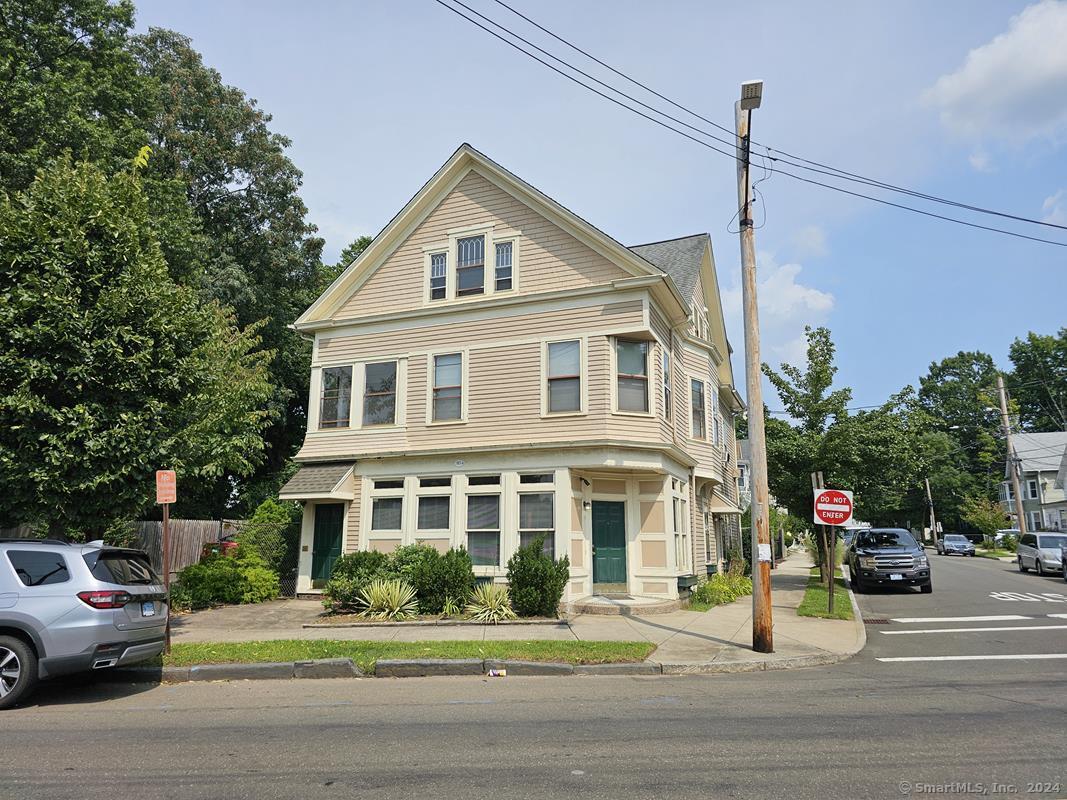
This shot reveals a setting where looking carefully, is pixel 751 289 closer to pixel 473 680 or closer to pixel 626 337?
pixel 626 337

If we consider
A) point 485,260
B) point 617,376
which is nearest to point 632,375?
point 617,376

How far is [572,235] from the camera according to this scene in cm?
1691

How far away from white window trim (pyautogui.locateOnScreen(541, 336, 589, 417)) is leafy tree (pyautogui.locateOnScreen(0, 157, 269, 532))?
7.57 metres

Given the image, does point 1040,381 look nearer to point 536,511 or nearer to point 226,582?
point 536,511

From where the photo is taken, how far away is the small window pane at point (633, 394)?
16.0 metres

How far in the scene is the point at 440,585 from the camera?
14141 millimetres

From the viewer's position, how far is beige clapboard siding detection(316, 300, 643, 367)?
16203 mm

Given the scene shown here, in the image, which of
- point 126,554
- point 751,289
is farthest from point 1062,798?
point 126,554

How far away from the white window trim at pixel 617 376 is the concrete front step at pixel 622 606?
4.26 m

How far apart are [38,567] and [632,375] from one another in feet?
39.0

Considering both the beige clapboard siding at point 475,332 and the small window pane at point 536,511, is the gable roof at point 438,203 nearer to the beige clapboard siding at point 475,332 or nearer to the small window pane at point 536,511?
the beige clapboard siding at point 475,332

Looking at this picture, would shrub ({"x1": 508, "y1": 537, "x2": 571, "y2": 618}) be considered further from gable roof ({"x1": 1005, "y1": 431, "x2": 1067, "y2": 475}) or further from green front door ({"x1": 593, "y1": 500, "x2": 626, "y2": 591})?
gable roof ({"x1": 1005, "y1": 431, "x2": 1067, "y2": 475})

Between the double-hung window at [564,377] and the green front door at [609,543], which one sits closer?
the double-hung window at [564,377]

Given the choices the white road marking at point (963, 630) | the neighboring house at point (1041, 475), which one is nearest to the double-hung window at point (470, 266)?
the white road marking at point (963, 630)
